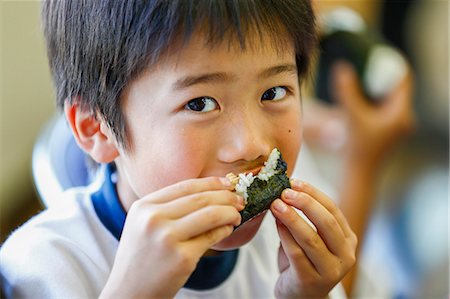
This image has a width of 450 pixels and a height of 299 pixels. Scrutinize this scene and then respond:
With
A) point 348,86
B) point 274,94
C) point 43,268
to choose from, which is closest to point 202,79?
→ point 274,94

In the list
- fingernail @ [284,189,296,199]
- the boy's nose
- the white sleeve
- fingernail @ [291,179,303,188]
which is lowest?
the white sleeve

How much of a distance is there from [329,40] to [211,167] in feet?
3.20

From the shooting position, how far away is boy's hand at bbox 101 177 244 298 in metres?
0.77

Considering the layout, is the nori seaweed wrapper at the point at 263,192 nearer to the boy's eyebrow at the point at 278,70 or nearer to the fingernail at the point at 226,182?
the fingernail at the point at 226,182

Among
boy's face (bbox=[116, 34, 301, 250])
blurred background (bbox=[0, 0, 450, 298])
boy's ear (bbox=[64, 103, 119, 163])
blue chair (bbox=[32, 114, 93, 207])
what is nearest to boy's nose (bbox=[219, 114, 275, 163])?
boy's face (bbox=[116, 34, 301, 250])

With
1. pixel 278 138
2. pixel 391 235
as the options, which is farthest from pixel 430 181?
pixel 278 138

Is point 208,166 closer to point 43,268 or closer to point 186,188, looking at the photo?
point 186,188

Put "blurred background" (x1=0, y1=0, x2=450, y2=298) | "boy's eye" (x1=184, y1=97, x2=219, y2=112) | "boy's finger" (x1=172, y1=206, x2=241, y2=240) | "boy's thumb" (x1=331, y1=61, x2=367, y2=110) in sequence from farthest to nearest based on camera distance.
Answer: "blurred background" (x1=0, y1=0, x2=450, y2=298) → "boy's thumb" (x1=331, y1=61, x2=367, y2=110) → "boy's eye" (x1=184, y1=97, x2=219, y2=112) → "boy's finger" (x1=172, y1=206, x2=241, y2=240)

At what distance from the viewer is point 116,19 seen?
0.89 meters

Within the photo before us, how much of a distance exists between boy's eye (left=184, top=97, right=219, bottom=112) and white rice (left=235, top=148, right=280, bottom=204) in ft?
0.36

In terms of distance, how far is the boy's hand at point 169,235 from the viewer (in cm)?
77

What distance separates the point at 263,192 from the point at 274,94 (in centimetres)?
18

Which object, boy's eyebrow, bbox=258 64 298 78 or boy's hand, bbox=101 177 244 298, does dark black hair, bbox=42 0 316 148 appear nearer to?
boy's eyebrow, bbox=258 64 298 78

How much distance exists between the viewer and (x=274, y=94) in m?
0.95
